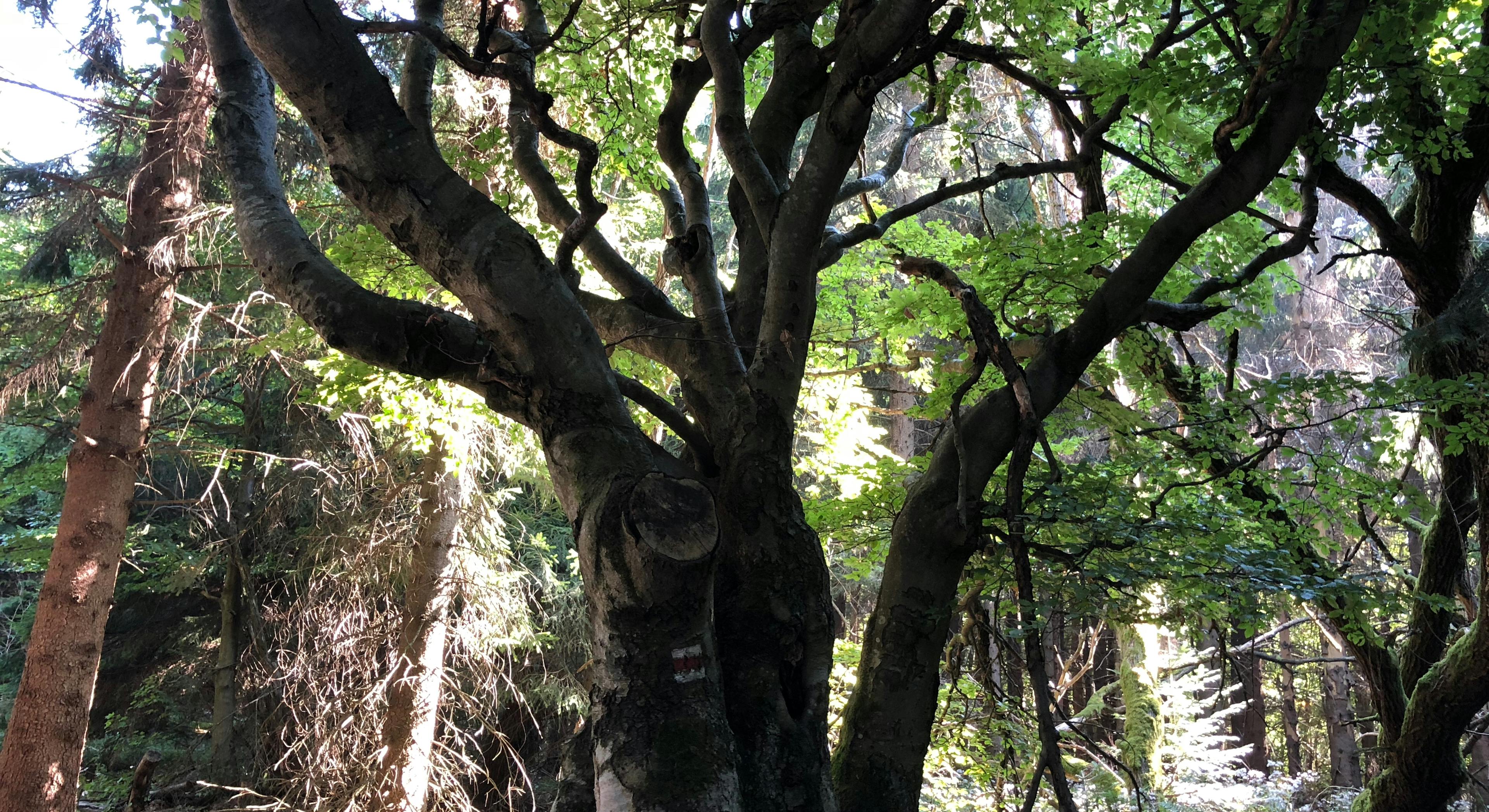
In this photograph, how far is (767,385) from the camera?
3.25m

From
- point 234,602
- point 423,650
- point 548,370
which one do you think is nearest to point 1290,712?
point 423,650

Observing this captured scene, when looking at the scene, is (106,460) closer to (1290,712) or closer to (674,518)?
(674,518)

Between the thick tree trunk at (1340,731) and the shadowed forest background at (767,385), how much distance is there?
100 inches

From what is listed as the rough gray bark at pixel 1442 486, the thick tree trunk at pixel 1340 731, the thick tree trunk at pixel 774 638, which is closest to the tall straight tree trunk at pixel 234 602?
the thick tree trunk at pixel 774 638

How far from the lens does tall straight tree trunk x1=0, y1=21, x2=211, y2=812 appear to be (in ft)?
19.4

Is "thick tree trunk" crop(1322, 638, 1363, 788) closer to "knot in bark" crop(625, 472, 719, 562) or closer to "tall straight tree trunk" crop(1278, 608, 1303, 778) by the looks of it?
"tall straight tree trunk" crop(1278, 608, 1303, 778)

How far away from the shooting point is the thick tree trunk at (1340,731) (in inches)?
491

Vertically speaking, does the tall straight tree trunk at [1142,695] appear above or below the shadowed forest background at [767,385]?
below

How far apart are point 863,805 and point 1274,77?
298 centimetres

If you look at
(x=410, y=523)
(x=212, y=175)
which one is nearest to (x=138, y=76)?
(x=212, y=175)

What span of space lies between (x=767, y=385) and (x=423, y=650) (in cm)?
580

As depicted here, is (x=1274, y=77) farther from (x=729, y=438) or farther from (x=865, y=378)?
(x=865, y=378)

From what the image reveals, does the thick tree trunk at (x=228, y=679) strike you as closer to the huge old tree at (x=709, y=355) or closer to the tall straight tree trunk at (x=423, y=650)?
the tall straight tree trunk at (x=423, y=650)

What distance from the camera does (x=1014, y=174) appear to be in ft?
12.5
